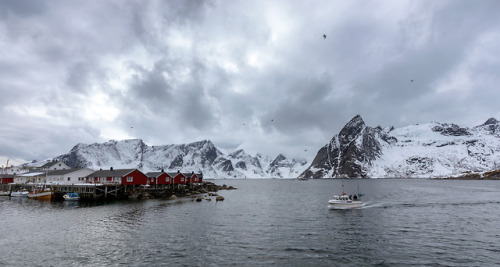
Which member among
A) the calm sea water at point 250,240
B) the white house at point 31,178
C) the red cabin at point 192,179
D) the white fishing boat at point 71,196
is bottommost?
the calm sea water at point 250,240

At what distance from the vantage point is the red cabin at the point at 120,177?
91.6 m

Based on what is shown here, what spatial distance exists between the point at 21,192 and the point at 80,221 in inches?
2515

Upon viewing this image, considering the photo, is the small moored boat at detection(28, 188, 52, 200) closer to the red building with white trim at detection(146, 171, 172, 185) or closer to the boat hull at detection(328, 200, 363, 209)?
the red building with white trim at detection(146, 171, 172, 185)

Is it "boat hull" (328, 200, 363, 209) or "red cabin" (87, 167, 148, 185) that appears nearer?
"boat hull" (328, 200, 363, 209)

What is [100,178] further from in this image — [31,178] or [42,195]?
[31,178]

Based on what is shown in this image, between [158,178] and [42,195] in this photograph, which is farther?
[158,178]

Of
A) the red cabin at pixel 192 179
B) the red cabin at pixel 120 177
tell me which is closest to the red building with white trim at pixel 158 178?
the red cabin at pixel 120 177

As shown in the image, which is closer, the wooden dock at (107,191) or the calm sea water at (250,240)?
the calm sea water at (250,240)

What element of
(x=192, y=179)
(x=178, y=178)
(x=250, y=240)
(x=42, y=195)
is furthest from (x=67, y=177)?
(x=250, y=240)

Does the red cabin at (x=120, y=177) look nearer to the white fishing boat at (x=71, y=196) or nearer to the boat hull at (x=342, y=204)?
the white fishing boat at (x=71, y=196)

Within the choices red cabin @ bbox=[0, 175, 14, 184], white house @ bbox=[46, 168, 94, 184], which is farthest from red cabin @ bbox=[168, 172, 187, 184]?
red cabin @ bbox=[0, 175, 14, 184]

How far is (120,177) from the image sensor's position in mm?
91250

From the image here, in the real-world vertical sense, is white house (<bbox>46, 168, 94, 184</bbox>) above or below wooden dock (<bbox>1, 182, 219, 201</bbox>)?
above

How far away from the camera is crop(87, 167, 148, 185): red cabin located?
Answer: 91.6 metres
